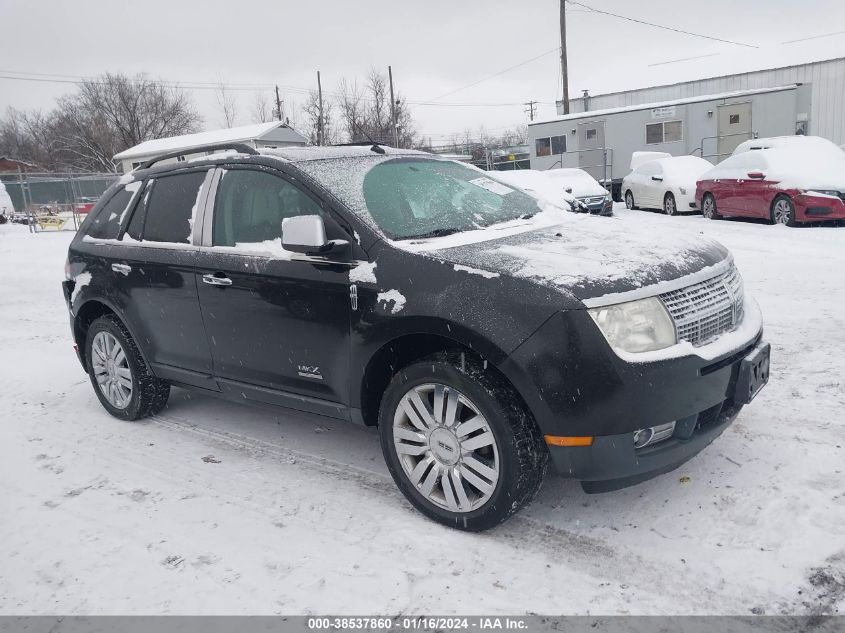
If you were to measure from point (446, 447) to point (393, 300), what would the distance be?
28.1 inches

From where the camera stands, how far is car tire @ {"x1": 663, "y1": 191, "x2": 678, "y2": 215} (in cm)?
1591

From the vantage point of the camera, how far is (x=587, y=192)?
15711mm

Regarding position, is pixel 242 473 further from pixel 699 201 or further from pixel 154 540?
pixel 699 201

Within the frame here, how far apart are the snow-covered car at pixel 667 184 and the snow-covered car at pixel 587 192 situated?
1347mm

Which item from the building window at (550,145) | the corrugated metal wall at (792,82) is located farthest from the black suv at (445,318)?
the corrugated metal wall at (792,82)

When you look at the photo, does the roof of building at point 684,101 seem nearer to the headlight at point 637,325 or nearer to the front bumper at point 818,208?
the front bumper at point 818,208

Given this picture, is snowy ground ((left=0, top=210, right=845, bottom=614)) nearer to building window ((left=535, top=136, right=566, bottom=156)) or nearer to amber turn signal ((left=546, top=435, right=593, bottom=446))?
amber turn signal ((left=546, top=435, right=593, bottom=446))

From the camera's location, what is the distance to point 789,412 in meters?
4.10

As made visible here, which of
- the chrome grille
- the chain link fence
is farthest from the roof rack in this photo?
the chain link fence

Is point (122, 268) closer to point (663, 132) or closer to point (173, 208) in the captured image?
point (173, 208)

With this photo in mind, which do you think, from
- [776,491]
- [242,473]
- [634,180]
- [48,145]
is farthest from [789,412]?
[48,145]

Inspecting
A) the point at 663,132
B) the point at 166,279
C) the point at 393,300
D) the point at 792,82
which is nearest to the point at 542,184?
the point at 663,132

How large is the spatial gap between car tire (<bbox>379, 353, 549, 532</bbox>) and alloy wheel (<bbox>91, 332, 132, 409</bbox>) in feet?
8.09

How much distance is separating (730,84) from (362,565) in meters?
30.7
